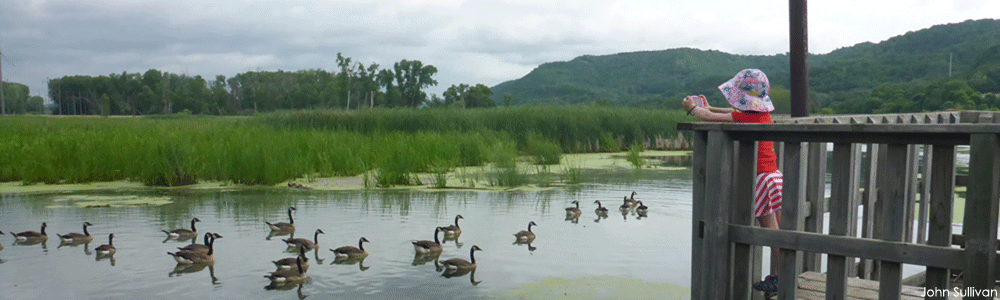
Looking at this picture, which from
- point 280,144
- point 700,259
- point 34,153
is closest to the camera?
point 700,259

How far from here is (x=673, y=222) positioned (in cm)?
888

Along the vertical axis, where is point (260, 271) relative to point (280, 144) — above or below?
below

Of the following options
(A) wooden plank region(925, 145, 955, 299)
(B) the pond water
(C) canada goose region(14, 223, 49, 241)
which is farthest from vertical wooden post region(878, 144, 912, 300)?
(C) canada goose region(14, 223, 49, 241)

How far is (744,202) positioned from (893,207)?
683 mm

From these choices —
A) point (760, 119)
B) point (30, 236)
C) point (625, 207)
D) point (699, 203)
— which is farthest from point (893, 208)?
point (30, 236)

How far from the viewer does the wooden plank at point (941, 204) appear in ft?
9.34

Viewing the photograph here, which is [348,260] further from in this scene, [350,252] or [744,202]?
[744,202]

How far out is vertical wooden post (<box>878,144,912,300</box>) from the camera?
2.91 m

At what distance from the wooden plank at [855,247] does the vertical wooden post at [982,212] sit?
61 millimetres

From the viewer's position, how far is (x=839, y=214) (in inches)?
123

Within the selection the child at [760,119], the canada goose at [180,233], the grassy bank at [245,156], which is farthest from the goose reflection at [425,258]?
the grassy bank at [245,156]

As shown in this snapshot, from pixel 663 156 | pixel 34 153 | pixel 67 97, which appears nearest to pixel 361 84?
pixel 663 156

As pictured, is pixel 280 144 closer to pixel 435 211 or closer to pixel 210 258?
pixel 435 211

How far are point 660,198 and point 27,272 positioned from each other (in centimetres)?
833
